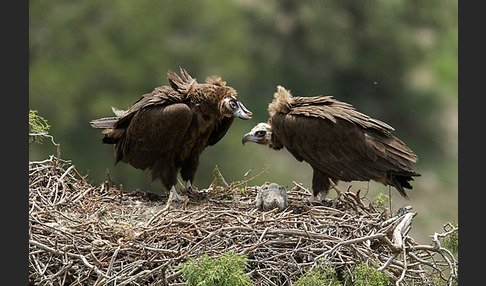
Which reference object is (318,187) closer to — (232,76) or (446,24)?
(232,76)

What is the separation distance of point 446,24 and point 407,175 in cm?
1843

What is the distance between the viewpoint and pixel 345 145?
7.12 m

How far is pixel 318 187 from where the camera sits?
290 inches

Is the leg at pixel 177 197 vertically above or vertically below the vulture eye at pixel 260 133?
below

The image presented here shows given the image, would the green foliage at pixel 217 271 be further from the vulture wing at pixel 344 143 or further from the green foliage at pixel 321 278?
the vulture wing at pixel 344 143

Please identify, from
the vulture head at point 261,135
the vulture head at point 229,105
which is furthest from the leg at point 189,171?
the vulture head at point 229,105

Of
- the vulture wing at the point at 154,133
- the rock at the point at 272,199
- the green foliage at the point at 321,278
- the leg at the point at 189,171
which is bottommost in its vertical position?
the green foliage at the point at 321,278

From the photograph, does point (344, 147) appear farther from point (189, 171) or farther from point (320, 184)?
point (189, 171)

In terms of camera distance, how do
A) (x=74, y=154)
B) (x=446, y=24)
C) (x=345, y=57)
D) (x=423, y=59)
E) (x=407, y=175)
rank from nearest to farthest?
(x=407, y=175), (x=74, y=154), (x=345, y=57), (x=423, y=59), (x=446, y=24)

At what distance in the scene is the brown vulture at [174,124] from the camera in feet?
24.2

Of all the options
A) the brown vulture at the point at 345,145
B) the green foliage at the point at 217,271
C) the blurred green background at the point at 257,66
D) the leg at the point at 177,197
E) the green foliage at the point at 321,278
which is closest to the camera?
the green foliage at the point at 217,271

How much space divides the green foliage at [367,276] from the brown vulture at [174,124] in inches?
91.9

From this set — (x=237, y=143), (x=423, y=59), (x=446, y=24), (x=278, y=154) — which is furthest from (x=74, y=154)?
(x=446, y=24)

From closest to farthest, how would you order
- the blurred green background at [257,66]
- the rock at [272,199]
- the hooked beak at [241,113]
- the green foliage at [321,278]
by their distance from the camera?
the green foliage at [321,278], the rock at [272,199], the hooked beak at [241,113], the blurred green background at [257,66]
